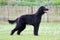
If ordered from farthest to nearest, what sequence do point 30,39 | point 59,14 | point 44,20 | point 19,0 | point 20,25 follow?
1. point 19,0
2. point 59,14
3. point 44,20
4. point 20,25
5. point 30,39

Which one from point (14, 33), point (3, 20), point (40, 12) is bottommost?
point (3, 20)

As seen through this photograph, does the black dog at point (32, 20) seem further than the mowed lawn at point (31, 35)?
Yes

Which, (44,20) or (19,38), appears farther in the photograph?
(44,20)

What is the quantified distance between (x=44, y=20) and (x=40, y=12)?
431 inches

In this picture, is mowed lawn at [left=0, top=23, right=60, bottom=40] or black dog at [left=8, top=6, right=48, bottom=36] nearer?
mowed lawn at [left=0, top=23, right=60, bottom=40]

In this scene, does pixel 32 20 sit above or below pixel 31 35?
above

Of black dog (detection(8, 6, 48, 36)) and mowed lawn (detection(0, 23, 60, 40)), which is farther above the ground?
black dog (detection(8, 6, 48, 36))

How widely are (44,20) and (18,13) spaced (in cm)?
402

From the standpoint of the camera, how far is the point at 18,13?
1122 inches

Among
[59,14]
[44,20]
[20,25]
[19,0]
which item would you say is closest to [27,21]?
[20,25]

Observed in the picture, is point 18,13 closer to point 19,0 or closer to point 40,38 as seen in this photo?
point 19,0

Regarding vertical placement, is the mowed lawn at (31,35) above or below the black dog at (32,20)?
below

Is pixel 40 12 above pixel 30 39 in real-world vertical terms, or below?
above

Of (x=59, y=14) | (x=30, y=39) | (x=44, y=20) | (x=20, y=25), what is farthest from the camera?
(x=59, y=14)
